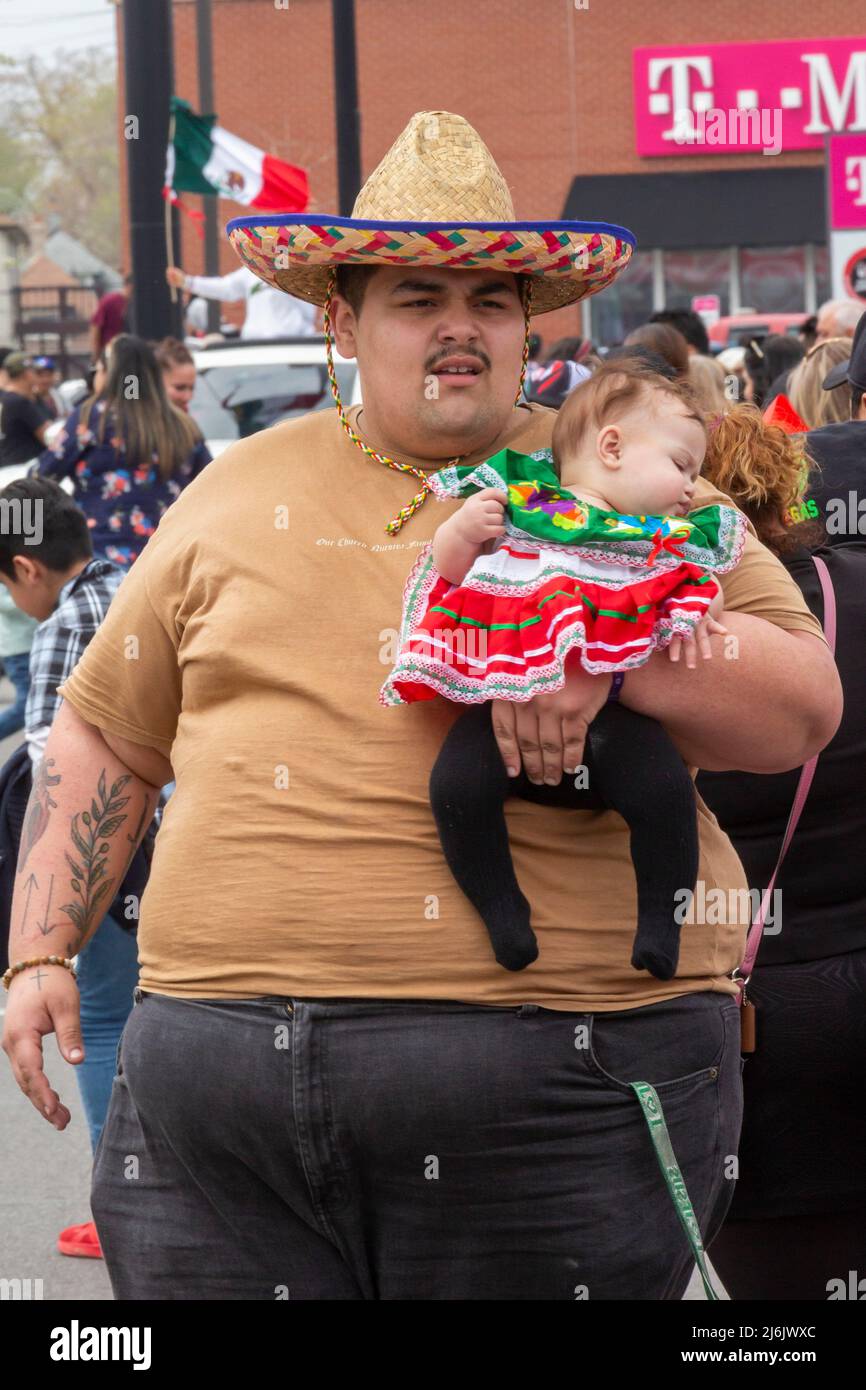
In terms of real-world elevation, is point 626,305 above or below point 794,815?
above

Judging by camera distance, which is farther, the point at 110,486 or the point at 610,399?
the point at 110,486

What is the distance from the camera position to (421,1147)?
2.46 meters

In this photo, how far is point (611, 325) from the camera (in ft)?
117

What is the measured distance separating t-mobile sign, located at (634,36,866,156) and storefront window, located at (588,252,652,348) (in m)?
2.37

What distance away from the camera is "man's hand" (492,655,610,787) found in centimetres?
245

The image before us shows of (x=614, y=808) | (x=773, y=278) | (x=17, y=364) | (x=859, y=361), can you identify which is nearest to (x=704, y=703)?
(x=614, y=808)

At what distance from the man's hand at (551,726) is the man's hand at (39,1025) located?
0.84m

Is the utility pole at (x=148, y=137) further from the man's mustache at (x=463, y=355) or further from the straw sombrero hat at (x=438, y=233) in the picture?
the man's mustache at (x=463, y=355)

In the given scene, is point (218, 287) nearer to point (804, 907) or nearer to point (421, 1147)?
point (804, 907)

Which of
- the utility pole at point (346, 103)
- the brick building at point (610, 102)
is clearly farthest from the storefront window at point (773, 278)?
the utility pole at point (346, 103)

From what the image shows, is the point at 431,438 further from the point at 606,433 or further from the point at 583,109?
the point at 583,109

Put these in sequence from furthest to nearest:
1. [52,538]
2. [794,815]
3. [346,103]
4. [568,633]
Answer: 1. [346,103]
2. [52,538]
3. [794,815]
4. [568,633]

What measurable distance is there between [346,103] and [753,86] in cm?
1953

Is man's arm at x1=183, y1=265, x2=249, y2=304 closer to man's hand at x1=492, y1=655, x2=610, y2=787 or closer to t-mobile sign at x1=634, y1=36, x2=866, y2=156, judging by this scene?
man's hand at x1=492, y1=655, x2=610, y2=787
